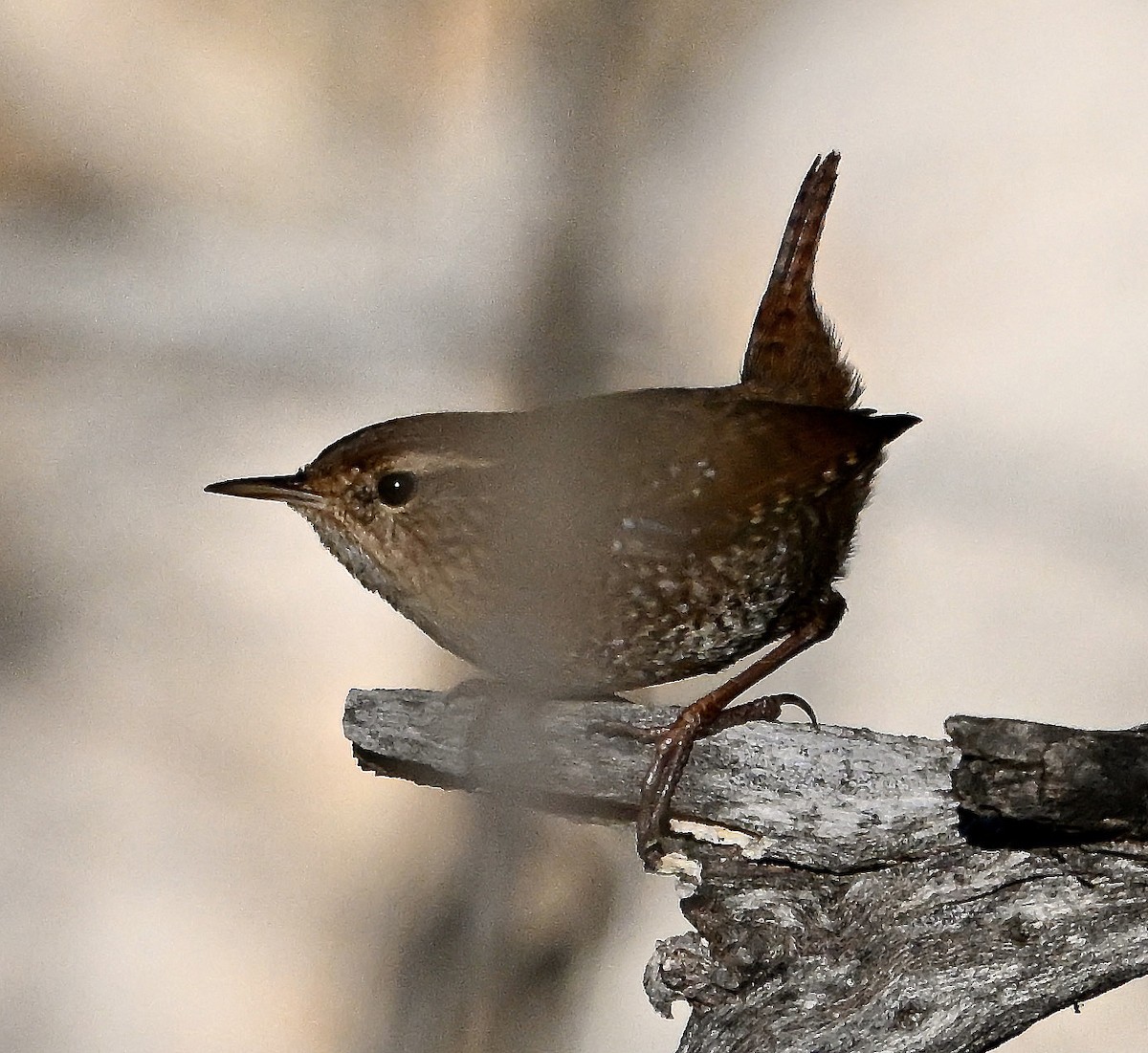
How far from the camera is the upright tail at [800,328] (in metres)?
1.53

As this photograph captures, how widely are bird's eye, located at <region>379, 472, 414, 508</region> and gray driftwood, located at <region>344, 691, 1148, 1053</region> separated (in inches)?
11.7

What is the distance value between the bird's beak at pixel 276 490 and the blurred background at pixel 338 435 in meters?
0.52

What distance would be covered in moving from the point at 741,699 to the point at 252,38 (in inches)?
52.0

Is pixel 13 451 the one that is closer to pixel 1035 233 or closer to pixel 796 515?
pixel 796 515

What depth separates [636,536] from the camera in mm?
1273

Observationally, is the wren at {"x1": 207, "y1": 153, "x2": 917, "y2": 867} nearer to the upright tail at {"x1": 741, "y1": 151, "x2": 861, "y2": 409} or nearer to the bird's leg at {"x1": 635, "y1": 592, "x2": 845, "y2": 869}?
the bird's leg at {"x1": 635, "y1": 592, "x2": 845, "y2": 869}

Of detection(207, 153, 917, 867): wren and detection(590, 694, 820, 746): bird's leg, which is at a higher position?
detection(207, 153, 917, 867): wren

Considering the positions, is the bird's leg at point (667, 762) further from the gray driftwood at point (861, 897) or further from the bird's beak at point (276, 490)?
the bird's beak at point (276, 490)

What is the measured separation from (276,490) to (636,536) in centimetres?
40

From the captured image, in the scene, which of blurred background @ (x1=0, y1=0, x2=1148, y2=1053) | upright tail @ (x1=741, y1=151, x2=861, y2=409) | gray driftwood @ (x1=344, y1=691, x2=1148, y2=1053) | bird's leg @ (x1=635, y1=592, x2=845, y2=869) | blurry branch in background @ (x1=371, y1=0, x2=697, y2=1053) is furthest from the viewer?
blurred background @ (x1=0, y1=0, x2=1148, y2=1053)

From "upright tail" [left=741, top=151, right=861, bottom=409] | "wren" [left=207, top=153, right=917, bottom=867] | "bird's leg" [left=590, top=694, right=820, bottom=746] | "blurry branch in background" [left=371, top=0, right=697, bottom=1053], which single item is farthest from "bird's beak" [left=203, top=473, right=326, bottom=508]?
"upright tail" [left=741, top=151, right=861, bottom=409]

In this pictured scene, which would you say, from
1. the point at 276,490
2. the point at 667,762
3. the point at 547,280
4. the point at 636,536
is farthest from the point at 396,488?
the point at 547,280

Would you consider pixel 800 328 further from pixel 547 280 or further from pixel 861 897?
pixel 547 280

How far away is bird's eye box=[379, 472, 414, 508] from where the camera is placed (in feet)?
4.29
